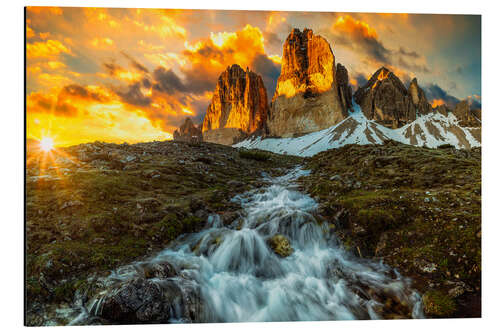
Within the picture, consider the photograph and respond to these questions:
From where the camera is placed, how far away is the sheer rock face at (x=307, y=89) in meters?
127

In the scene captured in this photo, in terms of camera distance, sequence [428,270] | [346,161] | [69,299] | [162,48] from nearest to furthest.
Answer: [69,299] < [428,270] < [162,48] < [346,161]

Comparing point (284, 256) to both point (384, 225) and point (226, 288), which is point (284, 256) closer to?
point (226, 288)

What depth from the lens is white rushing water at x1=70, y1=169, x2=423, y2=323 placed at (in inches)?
196

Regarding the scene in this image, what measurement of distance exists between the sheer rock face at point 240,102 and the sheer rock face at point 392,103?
71106mm

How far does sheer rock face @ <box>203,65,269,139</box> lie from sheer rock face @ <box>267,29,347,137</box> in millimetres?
39233

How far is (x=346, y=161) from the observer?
1430cm

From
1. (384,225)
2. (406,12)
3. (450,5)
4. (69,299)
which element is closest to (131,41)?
(69,299)

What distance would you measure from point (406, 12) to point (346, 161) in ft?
25.9

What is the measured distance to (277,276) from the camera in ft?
19.0

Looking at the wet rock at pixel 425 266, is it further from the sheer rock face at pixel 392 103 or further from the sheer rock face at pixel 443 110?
the sheer rock face at pixel 443 110

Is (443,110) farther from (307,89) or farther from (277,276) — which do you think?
(277,276)

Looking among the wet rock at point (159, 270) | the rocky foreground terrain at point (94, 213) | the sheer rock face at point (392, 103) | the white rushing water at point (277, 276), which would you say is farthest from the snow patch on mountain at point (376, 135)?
the wet rock at point (159, 270)

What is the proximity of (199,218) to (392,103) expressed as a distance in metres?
154

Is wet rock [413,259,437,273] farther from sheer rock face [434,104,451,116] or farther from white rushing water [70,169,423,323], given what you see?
sheer rock face [434,104,451,116]
